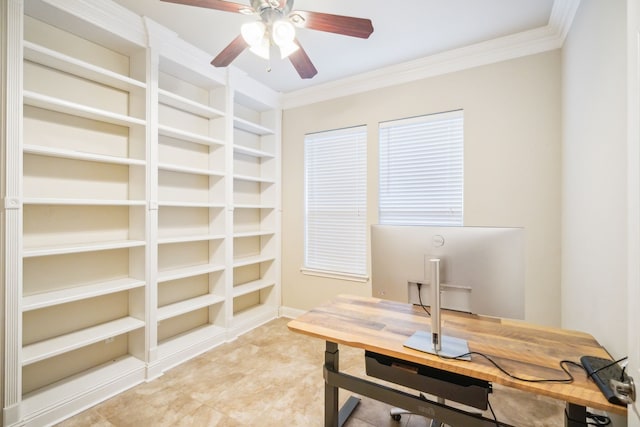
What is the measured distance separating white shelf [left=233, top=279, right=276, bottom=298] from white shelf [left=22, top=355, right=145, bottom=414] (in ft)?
3.63

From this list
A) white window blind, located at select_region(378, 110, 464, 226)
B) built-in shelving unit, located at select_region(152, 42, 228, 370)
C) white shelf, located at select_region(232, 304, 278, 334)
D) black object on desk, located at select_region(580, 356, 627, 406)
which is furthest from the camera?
white shelf, located at select_region(232, 304, 278, 334)

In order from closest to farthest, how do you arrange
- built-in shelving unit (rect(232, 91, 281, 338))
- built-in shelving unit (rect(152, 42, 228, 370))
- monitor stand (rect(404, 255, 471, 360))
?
monitor stand (rect(404, 255, 471, 360)), built-in shelving unit (rect(152, 42, 228, 370)), built-in shelving unit (rect(232, 91, 281, 338))

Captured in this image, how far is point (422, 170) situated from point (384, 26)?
135 cm

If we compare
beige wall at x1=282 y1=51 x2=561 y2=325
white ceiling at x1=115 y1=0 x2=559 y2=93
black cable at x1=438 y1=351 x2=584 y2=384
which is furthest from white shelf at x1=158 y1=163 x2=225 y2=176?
black cable at x1=438 y1=351 x2=584 y2=384

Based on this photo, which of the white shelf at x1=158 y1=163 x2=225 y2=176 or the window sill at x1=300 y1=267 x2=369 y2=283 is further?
the window sill at x1=300 y1=267 x2=369 y2=283

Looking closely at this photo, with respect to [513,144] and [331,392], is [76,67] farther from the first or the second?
[513,144]

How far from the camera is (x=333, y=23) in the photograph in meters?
1.61

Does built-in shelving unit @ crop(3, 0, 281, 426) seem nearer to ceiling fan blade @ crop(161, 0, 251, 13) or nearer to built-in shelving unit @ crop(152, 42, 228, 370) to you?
built-in shelving unit @ crop(152, 42, 228, 370)

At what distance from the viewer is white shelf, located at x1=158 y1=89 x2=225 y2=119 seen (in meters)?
2.57

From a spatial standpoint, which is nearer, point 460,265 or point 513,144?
point 460,265

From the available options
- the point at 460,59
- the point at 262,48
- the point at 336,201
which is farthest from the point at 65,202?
the point at 460,59

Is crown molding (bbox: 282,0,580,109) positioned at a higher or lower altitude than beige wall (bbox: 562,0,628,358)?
higher

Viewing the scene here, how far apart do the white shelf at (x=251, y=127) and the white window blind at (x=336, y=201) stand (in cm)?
52

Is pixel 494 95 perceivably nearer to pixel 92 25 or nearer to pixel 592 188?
pixel 592 188
